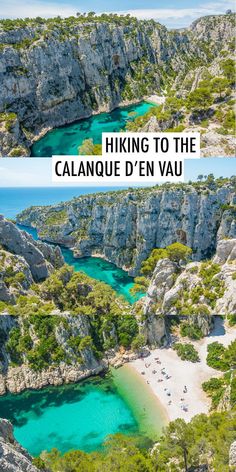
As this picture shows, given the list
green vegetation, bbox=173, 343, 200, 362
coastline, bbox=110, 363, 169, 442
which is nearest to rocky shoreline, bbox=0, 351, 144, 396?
coastline, bbox=110, 363, 169, 442

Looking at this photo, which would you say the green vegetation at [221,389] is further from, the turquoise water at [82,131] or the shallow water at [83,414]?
the turquoise water at [82,131]

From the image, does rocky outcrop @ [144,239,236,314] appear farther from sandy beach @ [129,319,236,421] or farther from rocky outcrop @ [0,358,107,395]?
rocky outcrop @ [0,358,107,395]

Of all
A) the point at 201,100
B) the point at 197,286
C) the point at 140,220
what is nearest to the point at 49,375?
the point at 197,286

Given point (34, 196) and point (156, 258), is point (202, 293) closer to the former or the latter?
point (156, 258)

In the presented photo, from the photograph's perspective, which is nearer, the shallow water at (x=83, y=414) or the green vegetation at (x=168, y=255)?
the green vegetation at (x=168, y=255)

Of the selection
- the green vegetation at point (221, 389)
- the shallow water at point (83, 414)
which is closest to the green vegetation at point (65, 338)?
the shallow water at point (83, 414)
